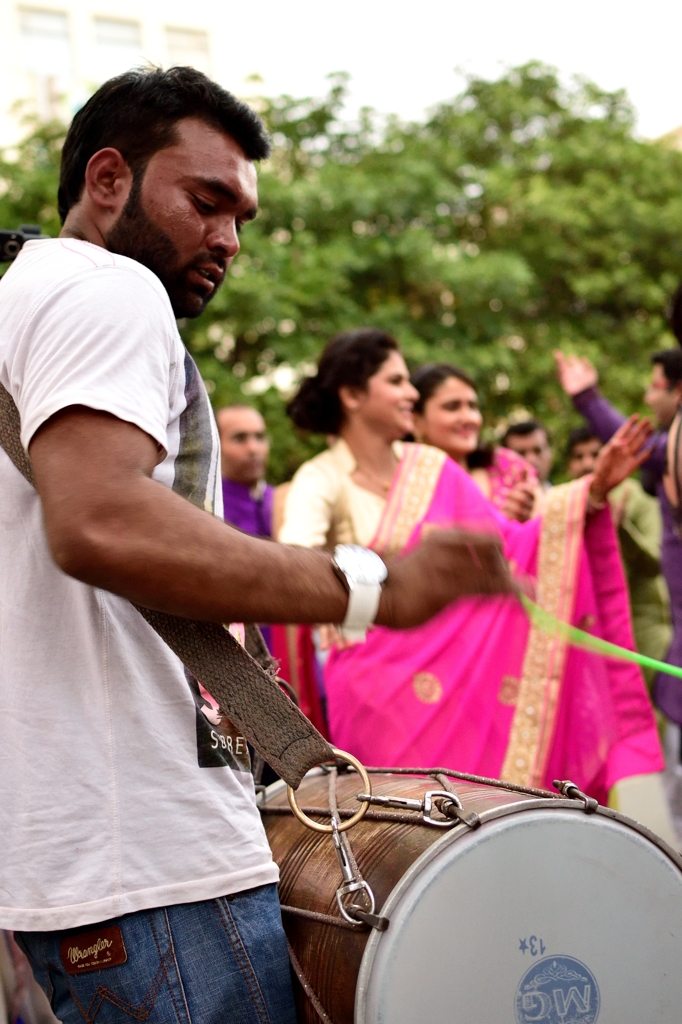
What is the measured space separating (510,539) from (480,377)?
787 cm

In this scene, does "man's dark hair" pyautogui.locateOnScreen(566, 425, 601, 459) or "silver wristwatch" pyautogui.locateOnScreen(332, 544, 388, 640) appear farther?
"man's dark hair" pyautogui.locateOnScreen(566, 425, 601, 459)

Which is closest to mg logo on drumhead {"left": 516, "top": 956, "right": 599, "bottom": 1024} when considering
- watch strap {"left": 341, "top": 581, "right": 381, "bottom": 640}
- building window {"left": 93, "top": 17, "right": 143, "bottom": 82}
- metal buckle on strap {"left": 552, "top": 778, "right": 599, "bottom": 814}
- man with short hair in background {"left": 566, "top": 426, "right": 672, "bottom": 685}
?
metal buckle on strap {"left": 552, "top": 778, "right": 599, "bottom": 814}

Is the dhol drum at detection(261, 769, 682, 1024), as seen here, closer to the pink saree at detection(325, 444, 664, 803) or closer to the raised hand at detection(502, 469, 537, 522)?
the pink saree at detection(325, 444, 664, 803)

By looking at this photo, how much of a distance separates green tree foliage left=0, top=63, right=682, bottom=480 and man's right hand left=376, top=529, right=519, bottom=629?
8.38 m

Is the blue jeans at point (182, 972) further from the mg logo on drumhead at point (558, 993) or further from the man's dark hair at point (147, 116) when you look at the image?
the man's dark hair at point (147, 116)

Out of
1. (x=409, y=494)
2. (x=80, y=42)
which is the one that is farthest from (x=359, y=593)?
(x=80, y=42)

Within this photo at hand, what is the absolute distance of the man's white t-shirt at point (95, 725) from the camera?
3.88ft

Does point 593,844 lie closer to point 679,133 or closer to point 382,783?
point 382,783

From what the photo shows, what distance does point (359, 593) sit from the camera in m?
1.11

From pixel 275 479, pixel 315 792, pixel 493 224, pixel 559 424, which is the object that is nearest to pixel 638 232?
pixel 493 224

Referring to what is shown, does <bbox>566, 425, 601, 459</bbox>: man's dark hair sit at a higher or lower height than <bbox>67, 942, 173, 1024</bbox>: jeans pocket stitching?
higher

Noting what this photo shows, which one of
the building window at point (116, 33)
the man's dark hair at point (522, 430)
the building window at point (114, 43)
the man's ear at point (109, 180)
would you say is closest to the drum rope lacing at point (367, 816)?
the man's ear at point (109, 180)

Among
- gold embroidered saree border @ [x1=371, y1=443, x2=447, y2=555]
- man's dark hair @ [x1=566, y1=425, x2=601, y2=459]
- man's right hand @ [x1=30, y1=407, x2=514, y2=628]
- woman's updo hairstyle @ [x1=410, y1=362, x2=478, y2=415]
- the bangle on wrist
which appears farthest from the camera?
man's dark hair @ [x1=566, y1=425, x2=601, y2=459]

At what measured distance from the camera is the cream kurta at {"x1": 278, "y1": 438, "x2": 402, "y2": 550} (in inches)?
150
